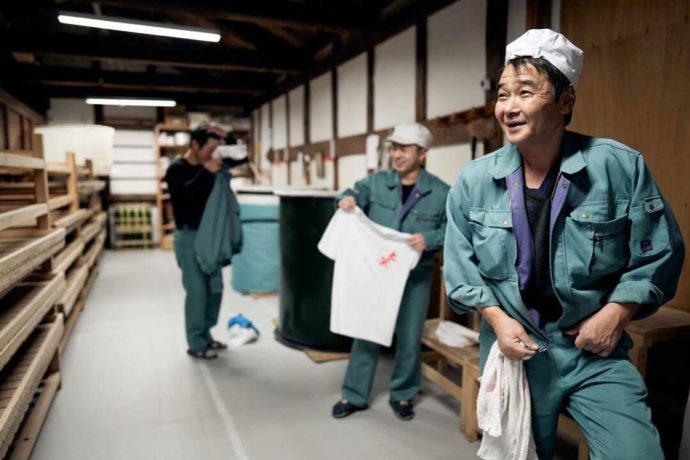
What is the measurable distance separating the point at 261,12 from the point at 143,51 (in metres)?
2.22

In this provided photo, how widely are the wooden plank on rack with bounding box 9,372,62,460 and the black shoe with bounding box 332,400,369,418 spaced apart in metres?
1.53

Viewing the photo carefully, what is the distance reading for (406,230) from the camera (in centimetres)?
275

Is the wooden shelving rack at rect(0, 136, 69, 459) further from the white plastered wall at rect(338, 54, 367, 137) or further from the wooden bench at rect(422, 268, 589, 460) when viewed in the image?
the white plastered wall at rect(338, 54, 367, 137)

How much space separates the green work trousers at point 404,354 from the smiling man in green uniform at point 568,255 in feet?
3.85

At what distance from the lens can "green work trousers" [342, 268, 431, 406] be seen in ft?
9.01

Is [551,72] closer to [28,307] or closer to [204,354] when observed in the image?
[28,307]

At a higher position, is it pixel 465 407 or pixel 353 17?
pixel 353 17

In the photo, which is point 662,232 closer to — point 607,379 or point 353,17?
point 607,379

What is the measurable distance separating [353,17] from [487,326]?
13.6 ft

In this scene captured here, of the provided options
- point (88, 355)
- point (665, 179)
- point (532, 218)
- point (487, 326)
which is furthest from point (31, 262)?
point (665, 179)

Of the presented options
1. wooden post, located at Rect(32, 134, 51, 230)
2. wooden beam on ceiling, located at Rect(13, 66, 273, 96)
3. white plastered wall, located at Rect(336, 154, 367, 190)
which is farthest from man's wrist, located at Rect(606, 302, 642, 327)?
wooden beam on ceiling, located at Rect(13, 66, 273, 96)

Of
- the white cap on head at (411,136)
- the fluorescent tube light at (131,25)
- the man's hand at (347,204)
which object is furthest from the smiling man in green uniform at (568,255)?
the fluorescent tube light at (131,25)

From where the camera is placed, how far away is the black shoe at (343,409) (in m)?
2.77

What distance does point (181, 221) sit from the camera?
3.54 metres
